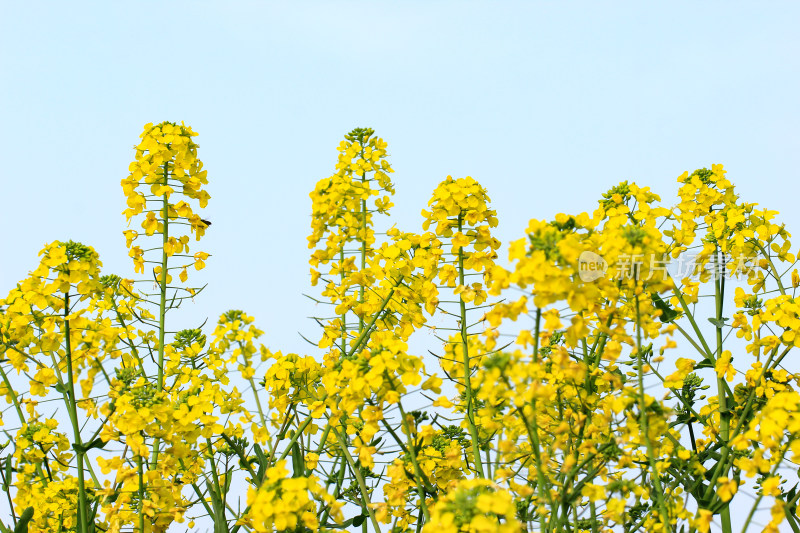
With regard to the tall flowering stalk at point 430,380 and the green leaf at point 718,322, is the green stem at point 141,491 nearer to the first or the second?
the tall flowering stalk at point 430,380

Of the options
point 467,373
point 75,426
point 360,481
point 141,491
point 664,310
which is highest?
point 664,310

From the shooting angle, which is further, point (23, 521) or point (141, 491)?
point (23, 521)

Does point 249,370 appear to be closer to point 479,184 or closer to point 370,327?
point 370,327

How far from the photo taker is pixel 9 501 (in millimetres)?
3406

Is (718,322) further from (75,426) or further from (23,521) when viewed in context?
(23,521)

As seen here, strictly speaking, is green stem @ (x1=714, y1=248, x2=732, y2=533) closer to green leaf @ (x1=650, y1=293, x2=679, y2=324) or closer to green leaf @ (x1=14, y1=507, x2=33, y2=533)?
green leaf @ (x1=650, y1=293, x2=679, y2=324)
